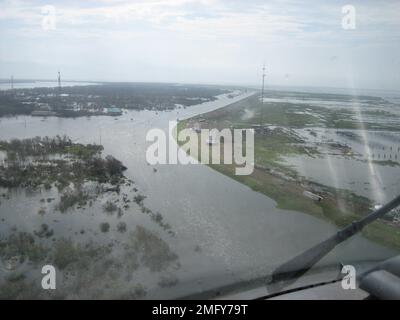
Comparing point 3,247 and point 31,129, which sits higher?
point 31,129

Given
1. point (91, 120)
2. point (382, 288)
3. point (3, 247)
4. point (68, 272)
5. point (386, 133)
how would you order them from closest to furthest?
1. point (382, 288)
2. point (68, 272)
3. point (3, 247)
4. point (386, 133)
5. point (91, 120)

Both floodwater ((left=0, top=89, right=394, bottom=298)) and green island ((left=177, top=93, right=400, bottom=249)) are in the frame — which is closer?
floodwater ((left=0, top=89, right=394, bottom=298))

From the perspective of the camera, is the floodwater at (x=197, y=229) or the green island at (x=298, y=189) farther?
the green island at (x=298, y=189)

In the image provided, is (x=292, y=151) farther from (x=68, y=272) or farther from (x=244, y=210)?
(x=68, y=272)

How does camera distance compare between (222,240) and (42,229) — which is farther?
(42,229)

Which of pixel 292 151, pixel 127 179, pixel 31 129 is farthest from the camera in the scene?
pixel 31 129

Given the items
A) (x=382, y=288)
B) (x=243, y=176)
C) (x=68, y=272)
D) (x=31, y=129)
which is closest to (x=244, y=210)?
(x=243, y=176)

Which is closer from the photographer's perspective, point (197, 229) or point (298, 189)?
point (197, 229)
